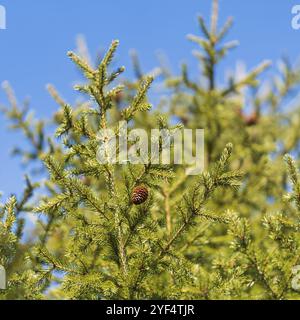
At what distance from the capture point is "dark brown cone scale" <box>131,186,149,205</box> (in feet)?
11.7

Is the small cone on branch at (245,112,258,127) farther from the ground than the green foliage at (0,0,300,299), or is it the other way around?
the small cone on branch at (245,112,258,127)

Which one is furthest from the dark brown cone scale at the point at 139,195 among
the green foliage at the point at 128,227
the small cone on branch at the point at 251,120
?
the small cone on branch at the point at 251,120

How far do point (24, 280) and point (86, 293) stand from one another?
554 mm

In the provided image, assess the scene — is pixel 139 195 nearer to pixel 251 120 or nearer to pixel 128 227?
pixel 128 227

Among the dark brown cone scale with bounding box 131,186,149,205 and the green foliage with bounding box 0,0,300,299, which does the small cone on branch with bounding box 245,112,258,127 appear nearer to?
the green foliage with bounding box 0,0,300,299

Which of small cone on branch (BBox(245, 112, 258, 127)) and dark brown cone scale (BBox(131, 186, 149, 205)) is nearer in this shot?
dark brown cone scale (BBox(131, 186, 149, 205))

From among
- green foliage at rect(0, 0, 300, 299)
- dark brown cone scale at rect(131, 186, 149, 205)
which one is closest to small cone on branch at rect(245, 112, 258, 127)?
green foliage at rect(0, 0, 300, 299)

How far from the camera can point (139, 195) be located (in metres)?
3.55

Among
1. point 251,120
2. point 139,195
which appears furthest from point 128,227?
point 251,120

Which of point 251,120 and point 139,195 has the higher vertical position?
point 251,120

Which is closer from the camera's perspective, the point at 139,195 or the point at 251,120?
the point at 139,195

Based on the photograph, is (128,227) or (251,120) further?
(251,120)

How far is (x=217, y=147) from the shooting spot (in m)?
8.45

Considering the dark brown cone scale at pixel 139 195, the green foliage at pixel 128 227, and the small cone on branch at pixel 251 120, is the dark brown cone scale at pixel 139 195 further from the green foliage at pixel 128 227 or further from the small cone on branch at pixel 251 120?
the small cone on branch at pixel 251 120
